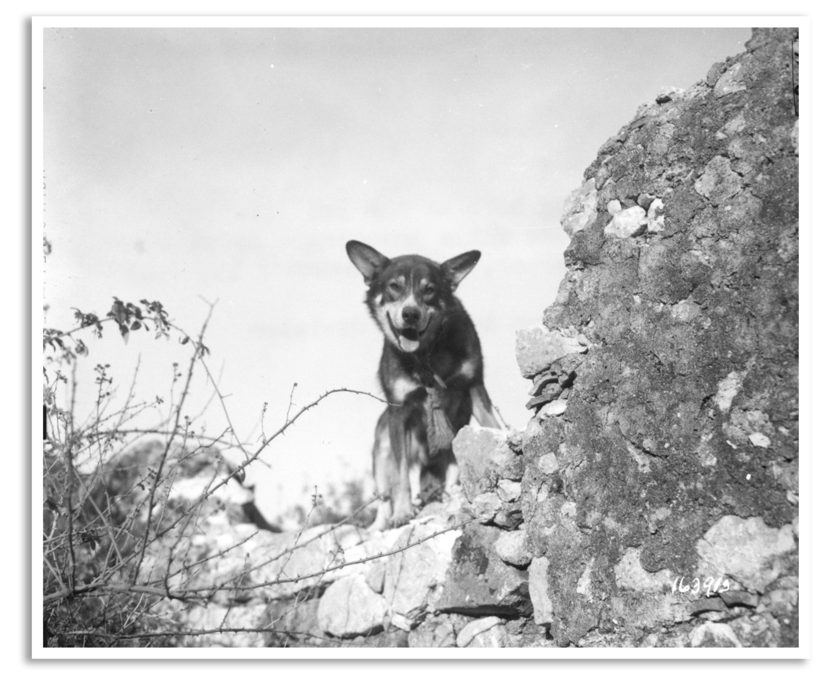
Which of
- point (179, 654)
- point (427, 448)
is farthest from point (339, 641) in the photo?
point (427, 448)

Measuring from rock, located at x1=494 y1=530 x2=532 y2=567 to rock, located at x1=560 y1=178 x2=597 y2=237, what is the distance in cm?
178

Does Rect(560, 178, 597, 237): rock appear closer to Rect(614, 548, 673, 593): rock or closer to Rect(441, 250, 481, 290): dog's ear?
Rect(441, 250, 481, 290): dog's ear

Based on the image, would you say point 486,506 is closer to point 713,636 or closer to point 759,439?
point 713,636

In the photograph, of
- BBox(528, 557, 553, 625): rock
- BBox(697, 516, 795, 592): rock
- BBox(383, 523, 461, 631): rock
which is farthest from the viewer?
BBox(383, 523, 461, 631): rock

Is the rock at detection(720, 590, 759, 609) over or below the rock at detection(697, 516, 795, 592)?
below

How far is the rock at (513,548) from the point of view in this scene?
14.3 ft

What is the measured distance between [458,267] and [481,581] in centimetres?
263

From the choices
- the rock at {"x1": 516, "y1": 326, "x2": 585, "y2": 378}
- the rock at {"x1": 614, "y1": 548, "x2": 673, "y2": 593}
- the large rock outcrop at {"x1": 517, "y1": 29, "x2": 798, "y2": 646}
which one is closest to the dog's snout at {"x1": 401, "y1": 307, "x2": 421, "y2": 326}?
the rock at {"x1": 516, "y1": 326, "x2": 585, "y2": 378}

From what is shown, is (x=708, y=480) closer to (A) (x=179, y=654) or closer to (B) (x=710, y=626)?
(B) (x=710, y=626)

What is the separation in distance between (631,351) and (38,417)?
3346 millimetres

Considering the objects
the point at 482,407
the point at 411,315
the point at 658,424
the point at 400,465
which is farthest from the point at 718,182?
the point at 400,465

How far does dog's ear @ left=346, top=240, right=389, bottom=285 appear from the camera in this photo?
6258mm

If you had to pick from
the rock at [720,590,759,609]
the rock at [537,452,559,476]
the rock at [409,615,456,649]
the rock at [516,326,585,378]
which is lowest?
the rock at [409,615,456,649]

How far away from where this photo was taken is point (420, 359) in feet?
20.1
